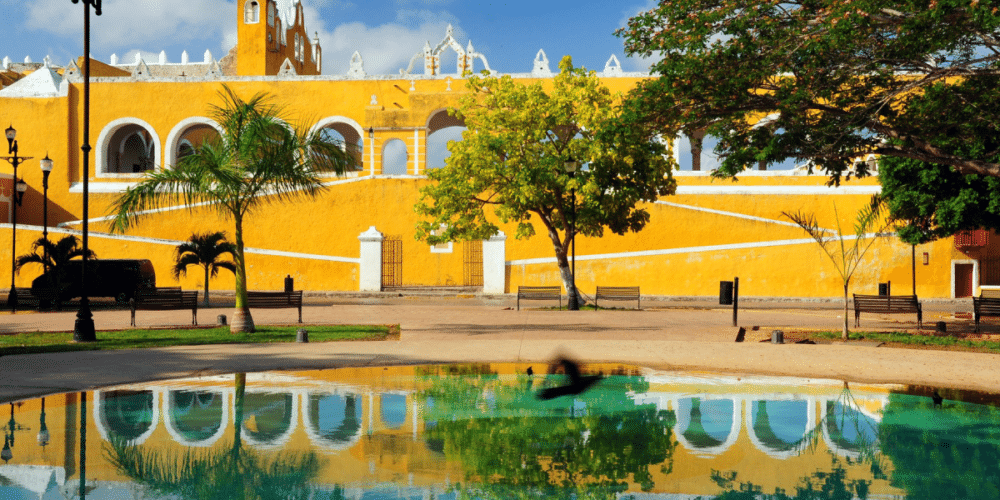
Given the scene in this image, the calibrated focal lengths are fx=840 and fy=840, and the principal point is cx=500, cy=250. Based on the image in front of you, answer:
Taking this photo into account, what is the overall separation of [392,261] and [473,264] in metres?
3.23

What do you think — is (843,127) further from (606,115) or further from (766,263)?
(766,263)

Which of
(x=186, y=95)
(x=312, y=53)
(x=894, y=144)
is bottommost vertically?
(x=894, y=144)

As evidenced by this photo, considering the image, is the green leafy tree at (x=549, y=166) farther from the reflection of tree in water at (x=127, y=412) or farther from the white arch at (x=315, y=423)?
the reflection of tree in water at (x=127, y=412)

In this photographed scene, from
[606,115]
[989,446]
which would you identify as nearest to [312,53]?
[606,115]

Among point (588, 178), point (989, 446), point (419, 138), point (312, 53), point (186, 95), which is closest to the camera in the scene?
point (989, 446)

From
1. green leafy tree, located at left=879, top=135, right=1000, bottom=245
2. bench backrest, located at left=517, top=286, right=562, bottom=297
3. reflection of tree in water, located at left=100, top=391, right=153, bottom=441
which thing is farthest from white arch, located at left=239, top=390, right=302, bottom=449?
bench backrest, located at left=517, top=286, right=562, bottom=297

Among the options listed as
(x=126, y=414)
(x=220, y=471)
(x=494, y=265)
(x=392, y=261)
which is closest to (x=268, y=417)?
(x=126, y=414)

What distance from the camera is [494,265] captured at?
3162 cm

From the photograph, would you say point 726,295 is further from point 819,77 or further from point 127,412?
point 127,412

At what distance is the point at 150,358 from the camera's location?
1105 cm

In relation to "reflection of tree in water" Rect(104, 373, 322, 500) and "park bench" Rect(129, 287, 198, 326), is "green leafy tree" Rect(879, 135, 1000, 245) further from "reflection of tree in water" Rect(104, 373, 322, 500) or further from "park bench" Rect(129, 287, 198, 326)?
"park bench" Rect(129, 287, 198, 326)

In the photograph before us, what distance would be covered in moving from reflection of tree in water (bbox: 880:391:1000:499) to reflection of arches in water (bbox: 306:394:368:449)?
3.99 metres

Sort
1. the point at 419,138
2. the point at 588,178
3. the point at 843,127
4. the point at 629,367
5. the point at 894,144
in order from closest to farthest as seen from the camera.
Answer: the point at 629,367, the point at 843,127, the point at 894,144, the point at 588,178, the point at 419,138

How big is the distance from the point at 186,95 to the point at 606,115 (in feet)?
72.6
